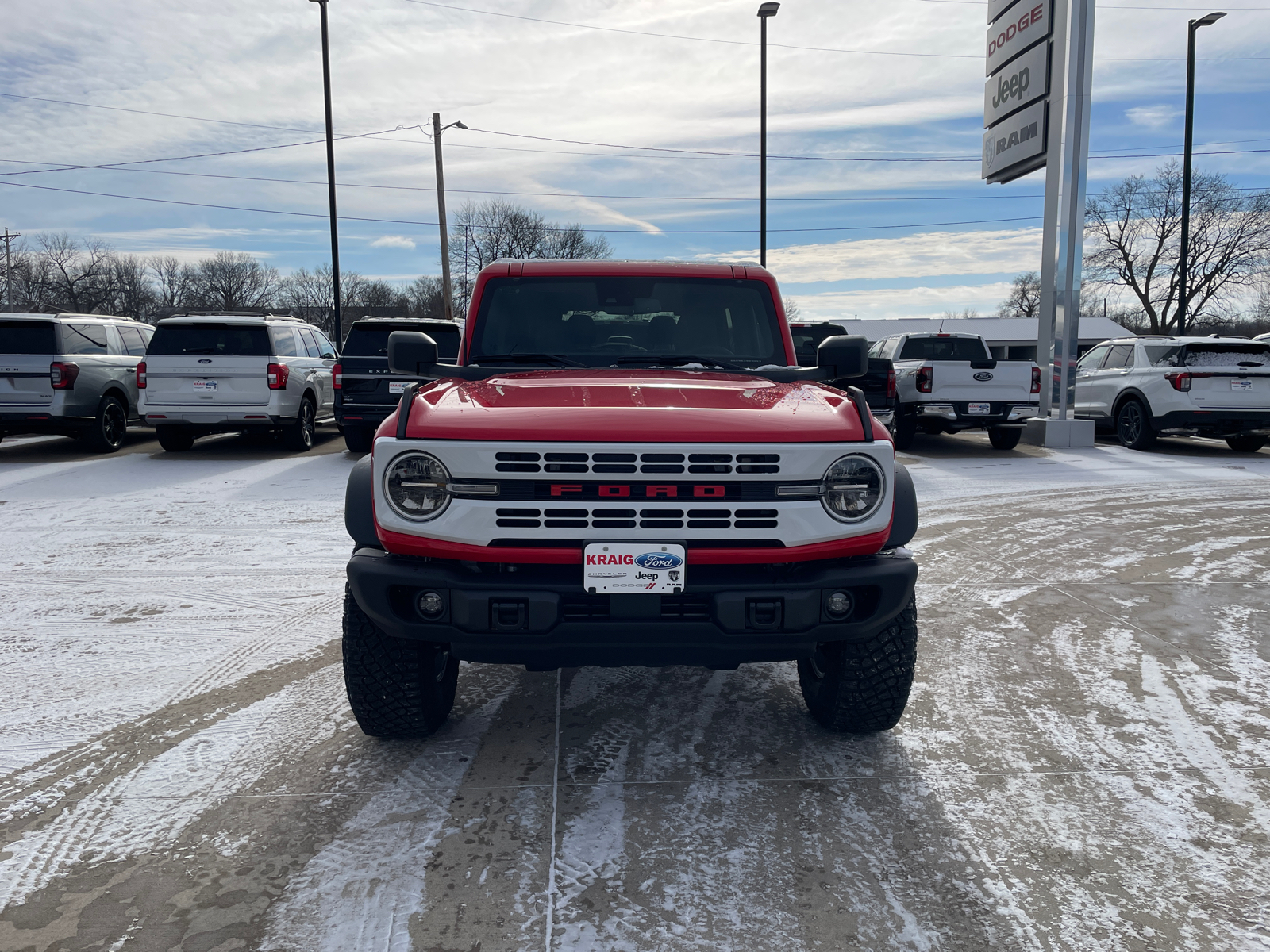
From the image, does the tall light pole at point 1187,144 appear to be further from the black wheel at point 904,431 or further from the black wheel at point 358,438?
the black wheel at point 358,438

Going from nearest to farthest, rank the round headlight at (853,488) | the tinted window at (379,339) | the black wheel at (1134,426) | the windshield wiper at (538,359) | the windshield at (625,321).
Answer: the round headlight at (853,488) → the windshield wiper at (538,359) → the windshield at (625,321) → the tinted window at (379,339) → the black wheel at (1134,426)

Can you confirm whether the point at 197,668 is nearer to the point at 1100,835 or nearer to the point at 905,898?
the point at 905,898

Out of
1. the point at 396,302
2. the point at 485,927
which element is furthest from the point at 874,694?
the point at 396,302

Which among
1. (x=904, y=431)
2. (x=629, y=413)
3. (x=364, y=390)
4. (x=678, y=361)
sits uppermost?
(x=678, y=361)

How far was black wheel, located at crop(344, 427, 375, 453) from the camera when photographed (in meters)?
12.6

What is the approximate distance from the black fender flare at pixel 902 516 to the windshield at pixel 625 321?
129 cm

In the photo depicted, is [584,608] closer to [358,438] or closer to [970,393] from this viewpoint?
[358,438]

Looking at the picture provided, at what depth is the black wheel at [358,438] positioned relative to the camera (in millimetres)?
12562

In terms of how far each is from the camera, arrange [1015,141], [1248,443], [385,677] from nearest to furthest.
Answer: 1. [385,677]
2. [1248,443]
3. [1015,141]

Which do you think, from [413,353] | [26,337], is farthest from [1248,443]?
[26,337]

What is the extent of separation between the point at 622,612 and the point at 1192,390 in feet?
42.8

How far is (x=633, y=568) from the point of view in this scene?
2941 millimetres

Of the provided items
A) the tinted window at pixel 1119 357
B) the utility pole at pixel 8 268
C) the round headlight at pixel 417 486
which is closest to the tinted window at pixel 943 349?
the tinted window at pixel 1119 357

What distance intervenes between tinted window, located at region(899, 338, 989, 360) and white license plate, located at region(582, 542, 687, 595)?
12.7 meters
